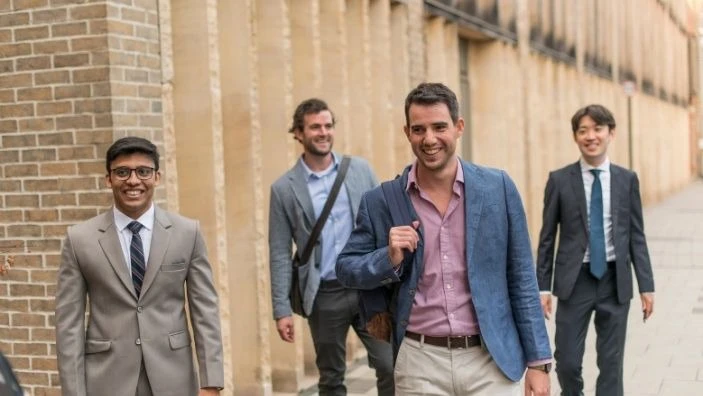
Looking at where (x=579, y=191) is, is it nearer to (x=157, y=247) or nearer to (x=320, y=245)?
(x=320, y=245)

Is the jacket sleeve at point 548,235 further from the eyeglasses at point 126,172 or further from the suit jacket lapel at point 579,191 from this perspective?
the eyeglasses at point 126,172

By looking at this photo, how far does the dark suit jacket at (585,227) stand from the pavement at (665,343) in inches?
69.7

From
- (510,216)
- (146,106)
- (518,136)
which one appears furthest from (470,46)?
(510,216)

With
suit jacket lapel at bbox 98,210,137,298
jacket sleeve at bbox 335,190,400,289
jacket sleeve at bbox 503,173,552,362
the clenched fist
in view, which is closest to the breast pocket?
suit jacket lapel at bbox 98,210,137,298

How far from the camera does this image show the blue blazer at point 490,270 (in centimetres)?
424

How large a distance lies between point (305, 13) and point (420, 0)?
3272 mm

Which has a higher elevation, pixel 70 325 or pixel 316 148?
pixel 316 148

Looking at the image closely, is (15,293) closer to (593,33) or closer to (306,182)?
(306,182)

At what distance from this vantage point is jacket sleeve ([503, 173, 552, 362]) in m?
4.33

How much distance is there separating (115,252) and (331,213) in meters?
2.43

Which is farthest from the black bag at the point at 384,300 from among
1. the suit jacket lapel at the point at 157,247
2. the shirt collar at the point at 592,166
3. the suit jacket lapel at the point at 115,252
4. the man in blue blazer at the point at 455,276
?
the shirt collar at the point at 592,166

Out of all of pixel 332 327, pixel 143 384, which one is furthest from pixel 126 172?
pixel 332 327

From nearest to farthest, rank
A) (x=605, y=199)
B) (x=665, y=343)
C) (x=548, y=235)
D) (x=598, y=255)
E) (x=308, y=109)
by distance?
(x=308, y=109), (x=598, y=255), (x=605, y=199), (x=548, y=235), (x=665, y=343)

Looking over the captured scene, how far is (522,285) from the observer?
4355mm
